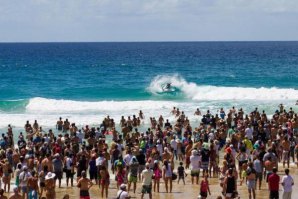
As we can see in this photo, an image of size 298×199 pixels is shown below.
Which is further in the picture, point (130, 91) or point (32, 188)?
point (130, 91)

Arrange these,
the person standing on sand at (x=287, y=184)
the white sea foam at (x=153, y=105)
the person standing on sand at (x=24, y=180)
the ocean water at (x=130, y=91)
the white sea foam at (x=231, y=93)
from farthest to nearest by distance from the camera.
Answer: the white sea foam at (x=231, y=93) < the ocean water at (x=130, y=91) < the white sea foam at (x=153, y=105) < the person standing on sand at (x=24, y=180) < the person standing on sand at (x=287, y=184)

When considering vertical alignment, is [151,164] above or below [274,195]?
above

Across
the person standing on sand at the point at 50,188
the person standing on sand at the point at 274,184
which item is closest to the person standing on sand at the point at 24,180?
the person standing on sand at the point at 50,188

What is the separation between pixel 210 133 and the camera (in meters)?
23.9

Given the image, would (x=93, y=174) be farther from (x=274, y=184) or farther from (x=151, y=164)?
(x=274, y=184)

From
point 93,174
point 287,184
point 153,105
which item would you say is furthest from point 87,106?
point 287,184

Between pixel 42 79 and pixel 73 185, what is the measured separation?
53116 millimetres

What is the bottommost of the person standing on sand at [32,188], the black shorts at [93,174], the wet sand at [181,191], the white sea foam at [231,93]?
the wet sand at [181,191]

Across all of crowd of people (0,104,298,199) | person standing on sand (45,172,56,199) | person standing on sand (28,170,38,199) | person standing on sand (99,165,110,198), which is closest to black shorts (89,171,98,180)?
crowd of people (0,104,298,199)

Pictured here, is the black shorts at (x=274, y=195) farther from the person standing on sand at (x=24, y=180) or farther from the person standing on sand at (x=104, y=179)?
the person standing on sand at (x=24, y=180)

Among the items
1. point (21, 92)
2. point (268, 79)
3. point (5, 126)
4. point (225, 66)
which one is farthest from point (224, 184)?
point (225, 66)

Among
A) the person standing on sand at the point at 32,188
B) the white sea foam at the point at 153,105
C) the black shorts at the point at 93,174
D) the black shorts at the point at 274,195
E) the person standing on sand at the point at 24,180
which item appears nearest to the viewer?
the person standing on sand at the point at 32,188

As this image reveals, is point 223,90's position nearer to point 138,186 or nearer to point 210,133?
point 210,133

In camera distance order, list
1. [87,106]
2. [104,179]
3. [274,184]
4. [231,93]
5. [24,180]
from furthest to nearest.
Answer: [231,93] → [87,106] → [104,179] → [24,180] → [274,184]
